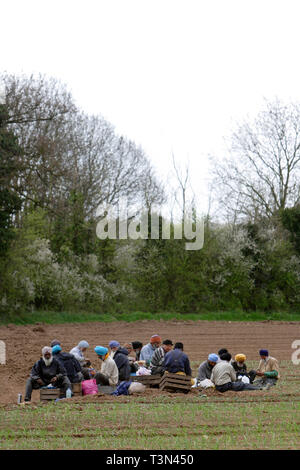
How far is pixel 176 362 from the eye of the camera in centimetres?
1670

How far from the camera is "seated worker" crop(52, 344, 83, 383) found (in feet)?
54.5

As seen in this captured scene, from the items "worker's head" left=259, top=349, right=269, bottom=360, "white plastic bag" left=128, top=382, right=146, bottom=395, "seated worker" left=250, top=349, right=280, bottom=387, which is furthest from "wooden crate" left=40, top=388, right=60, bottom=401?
"worker's head" left=259, top=349, right=269, bottom=360

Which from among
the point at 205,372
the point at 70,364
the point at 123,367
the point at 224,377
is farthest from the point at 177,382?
the point at 70,364

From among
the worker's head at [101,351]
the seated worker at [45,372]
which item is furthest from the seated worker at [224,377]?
the seated worker at [45,372]

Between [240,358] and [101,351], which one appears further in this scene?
[240,358]

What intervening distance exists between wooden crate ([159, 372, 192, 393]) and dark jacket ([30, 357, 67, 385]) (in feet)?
7.11

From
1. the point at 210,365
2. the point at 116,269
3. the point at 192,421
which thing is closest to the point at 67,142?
the point at 116,269

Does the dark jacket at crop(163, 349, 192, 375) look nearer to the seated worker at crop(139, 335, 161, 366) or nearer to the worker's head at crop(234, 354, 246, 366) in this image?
the worker's head at crop(234, 354, 246, 366)

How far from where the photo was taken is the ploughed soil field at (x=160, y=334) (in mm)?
22719

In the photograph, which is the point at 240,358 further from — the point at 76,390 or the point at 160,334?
the point at 160,334

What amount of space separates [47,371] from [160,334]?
15267mm

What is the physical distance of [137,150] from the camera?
58.1 m

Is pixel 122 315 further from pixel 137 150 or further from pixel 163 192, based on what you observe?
pixel 137 150
